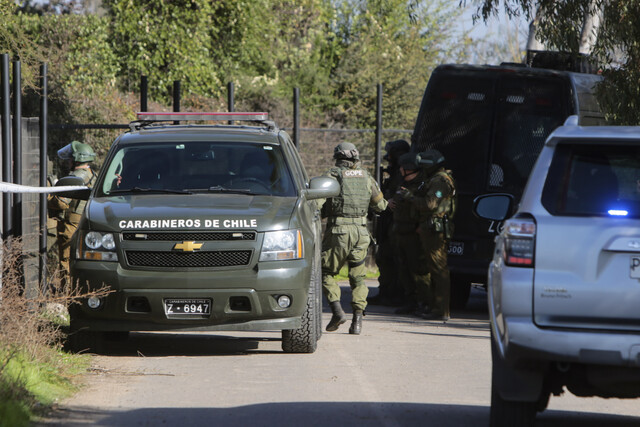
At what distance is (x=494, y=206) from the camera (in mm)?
6520

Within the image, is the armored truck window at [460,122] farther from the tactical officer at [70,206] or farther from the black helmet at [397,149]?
the tactical officer at [70,206]

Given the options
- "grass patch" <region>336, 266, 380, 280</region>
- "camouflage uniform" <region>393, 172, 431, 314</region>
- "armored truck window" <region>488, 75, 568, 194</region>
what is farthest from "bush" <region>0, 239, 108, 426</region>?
"grass patch" <region>336, 266, 380, 280</region>

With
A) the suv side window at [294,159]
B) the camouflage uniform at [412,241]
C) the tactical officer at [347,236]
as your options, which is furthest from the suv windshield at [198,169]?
the camouflage uniform at [412,241]

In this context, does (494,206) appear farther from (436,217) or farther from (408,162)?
(408,162)

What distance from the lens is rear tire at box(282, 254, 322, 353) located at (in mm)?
9164

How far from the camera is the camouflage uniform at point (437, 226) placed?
39.4 ft

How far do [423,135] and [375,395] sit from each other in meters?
6.49

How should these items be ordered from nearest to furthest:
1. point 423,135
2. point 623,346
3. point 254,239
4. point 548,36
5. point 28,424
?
point 623,346, point 28,424, point 254,239, point 423,135, point 548,36

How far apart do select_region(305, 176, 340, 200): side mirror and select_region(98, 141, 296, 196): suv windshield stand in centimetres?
15

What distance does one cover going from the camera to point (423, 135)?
1355 cm

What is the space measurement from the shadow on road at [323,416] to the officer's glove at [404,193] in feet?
17.6

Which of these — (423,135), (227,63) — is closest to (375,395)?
(423,135)

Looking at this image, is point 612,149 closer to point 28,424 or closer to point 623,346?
point 623,346

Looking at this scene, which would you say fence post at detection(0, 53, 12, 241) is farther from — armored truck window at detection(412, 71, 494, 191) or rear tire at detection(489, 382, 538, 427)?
rear tire at detection(489, 382, 538, 427)
